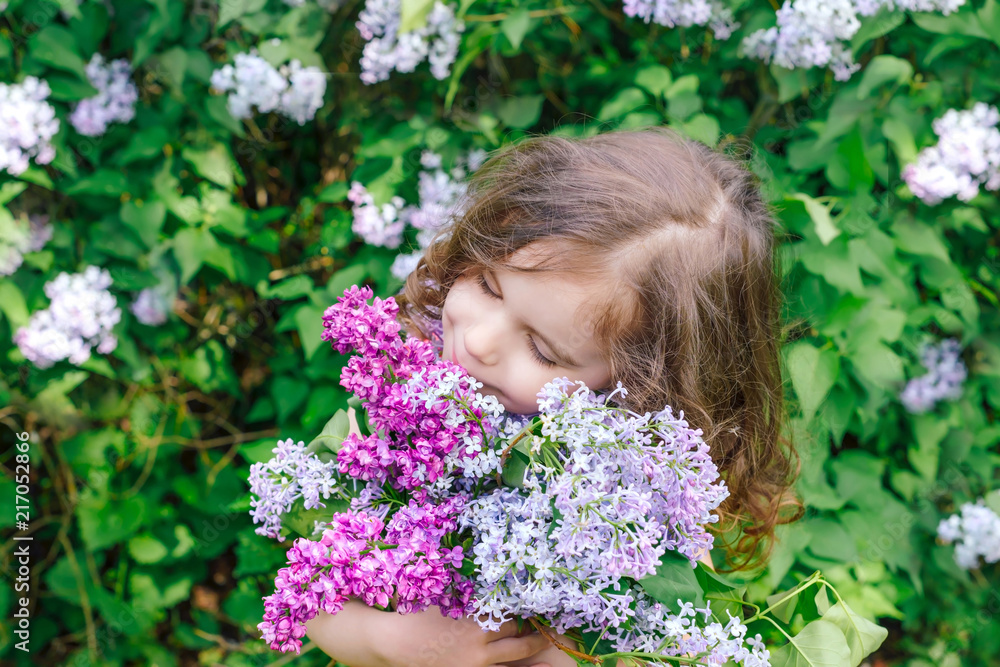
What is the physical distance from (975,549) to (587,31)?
177 centimetres

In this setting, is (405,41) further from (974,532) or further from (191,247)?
(974,532)

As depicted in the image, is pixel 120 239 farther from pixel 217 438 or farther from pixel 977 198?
pixel 977 198

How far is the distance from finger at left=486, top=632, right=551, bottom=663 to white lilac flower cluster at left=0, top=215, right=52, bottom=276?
1.49 m

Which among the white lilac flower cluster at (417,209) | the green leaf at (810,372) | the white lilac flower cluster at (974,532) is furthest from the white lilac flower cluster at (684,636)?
the white lilac flower cluster at (974,532)

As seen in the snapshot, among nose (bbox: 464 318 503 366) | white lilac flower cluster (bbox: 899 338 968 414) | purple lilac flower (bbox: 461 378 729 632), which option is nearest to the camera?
purple lilac flower (bbox: 461 378 729 632)

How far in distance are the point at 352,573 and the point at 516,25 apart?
1.31 m

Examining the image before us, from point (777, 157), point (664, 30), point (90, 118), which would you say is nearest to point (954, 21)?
point (777, 157)

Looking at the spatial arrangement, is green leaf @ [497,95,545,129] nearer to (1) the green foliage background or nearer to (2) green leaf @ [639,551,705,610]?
(1) the green foliage background

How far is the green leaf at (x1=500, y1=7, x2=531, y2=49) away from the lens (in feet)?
5.54

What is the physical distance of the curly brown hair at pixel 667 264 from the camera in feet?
3.49

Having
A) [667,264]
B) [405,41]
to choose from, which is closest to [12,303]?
[405,41]

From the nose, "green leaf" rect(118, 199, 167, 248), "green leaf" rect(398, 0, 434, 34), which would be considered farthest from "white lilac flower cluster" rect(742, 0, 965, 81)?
"green leaf" rect(118, 199, 167, 248)

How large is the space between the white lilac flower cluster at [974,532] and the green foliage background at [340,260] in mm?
47

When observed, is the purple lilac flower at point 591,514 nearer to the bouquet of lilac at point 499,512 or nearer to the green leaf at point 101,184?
the bouquet of lilac at point 499,512
